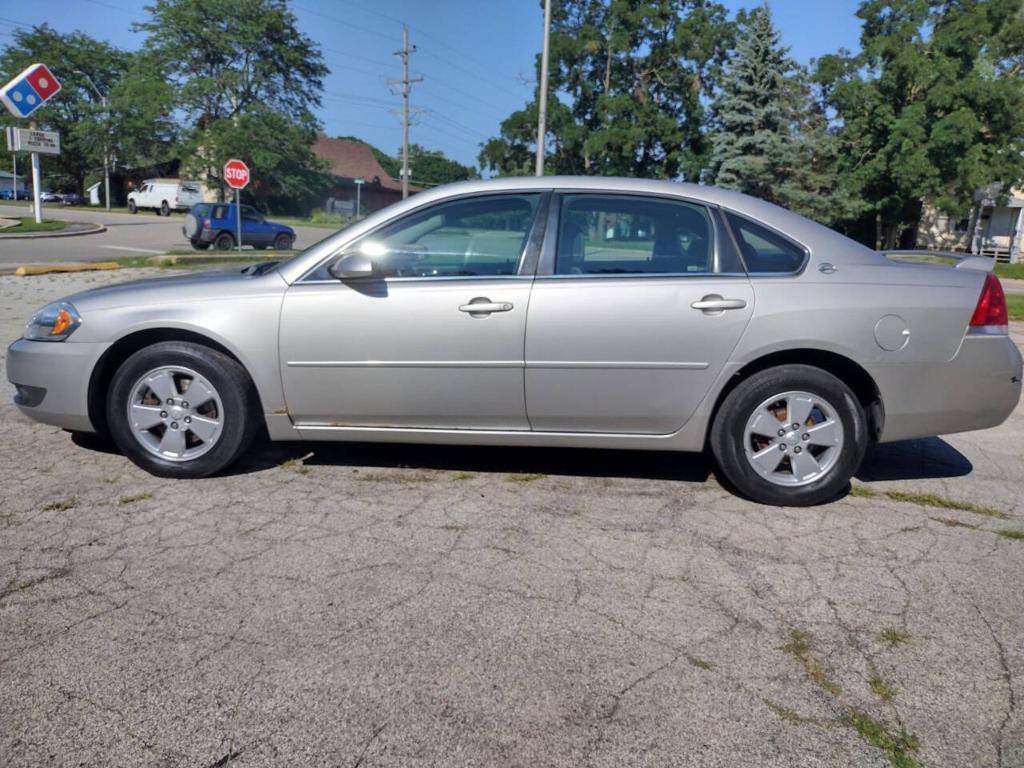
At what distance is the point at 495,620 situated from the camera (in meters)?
2.86

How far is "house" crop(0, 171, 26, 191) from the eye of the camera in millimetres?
77312

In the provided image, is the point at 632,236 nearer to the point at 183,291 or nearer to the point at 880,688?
the point at 183,291

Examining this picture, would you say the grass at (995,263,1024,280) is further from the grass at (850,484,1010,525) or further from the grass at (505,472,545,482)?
the grass at (505,472,545,482)

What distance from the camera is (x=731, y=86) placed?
3131 centimetres

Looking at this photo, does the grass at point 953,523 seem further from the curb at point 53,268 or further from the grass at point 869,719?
the curb at point 53,268

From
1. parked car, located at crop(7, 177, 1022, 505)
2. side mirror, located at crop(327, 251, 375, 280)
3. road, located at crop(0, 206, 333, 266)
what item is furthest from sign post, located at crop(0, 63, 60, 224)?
side mirror, located at crop(327, 251, 375, 280)

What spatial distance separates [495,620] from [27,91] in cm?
2299

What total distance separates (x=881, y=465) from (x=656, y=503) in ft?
5.58

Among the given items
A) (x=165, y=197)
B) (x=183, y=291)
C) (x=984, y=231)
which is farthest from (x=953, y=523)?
(x=165, y=197)

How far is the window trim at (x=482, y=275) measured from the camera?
404 centimetres

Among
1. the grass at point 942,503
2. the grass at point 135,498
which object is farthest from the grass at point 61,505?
the grass at point 942,503

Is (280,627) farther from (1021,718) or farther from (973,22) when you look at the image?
(973,22)

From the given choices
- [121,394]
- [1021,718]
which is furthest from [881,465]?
[121,394]

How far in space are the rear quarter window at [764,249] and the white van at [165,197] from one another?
49.0 m
